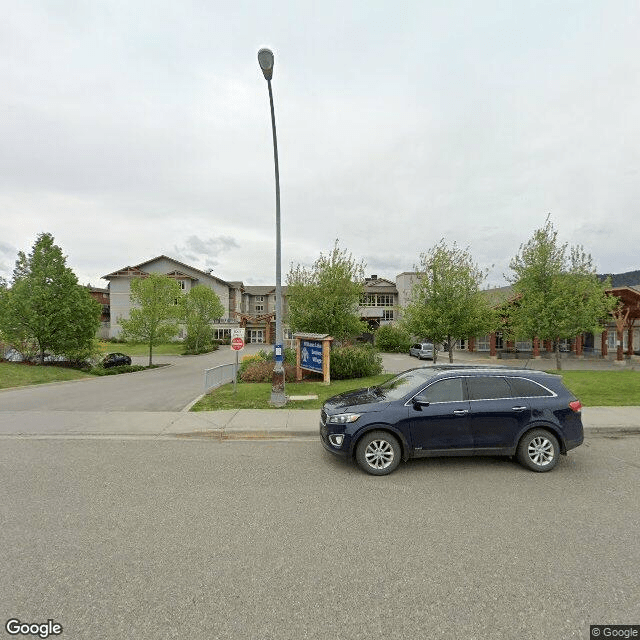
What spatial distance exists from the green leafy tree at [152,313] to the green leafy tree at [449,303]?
19.3 m

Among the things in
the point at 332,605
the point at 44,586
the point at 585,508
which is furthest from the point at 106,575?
the point at 585,508

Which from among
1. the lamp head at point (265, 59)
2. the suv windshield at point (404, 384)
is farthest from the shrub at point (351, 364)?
the lamp head at point (265, 59)

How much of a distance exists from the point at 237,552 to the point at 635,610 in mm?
3287

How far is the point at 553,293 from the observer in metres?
17.3

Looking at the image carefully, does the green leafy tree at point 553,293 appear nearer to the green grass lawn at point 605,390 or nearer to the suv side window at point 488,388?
the green grass lawn at point 605,390

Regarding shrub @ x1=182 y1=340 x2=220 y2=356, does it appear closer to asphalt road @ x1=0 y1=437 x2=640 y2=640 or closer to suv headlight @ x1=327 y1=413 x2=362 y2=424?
asphalt road @ x1=0 y1=437 x2=640 y2=640

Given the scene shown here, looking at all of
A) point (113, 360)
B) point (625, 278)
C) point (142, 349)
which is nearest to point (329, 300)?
point (113, 360)

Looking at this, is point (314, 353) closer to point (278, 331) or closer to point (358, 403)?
point (278, 331)

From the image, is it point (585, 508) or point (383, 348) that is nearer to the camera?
point (585, 508)

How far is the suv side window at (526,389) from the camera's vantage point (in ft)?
17.4

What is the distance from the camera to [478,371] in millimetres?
5547

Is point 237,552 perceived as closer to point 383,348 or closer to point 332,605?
point 332,605

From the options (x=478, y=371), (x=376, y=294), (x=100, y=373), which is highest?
(x=376, y=294)

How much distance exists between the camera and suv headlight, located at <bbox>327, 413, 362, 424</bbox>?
5008mm
